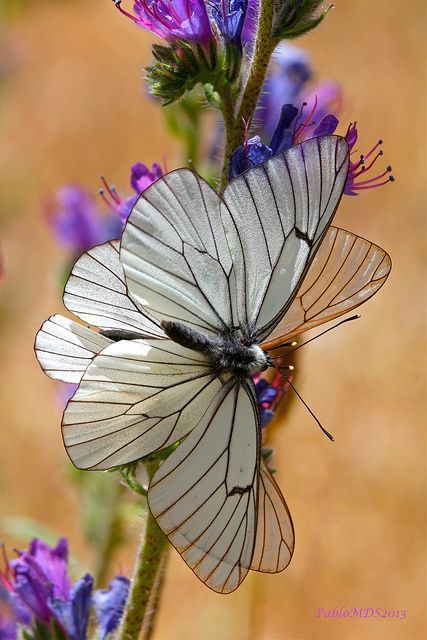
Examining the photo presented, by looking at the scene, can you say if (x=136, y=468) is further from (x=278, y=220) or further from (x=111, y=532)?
(x=111, y=532)

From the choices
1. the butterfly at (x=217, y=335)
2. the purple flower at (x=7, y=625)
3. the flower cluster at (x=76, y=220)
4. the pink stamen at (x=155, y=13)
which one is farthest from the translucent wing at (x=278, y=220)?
the flower cluster at (x=76, y=220)

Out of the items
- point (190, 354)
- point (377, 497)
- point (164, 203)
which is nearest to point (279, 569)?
point (190, 354)

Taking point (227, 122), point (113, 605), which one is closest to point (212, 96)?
point (227, 122)

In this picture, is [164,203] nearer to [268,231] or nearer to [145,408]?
[268,231]

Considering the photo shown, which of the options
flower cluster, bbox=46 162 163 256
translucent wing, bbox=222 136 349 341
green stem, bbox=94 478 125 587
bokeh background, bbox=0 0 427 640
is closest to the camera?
translucent wing, bbox=222 136 349 341

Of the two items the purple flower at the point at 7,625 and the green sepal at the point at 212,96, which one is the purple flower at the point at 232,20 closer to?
the green sepal at the point at 212,96

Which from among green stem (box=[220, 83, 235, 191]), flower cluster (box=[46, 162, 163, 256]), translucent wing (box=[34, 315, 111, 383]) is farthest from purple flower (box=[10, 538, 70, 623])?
flower cluster (box=[46, 162, 163, 256])

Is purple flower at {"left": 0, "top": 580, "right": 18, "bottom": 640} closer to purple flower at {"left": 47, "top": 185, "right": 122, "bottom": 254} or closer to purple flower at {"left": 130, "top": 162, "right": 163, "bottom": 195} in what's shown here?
purple flower at {"left": 130, "top": 162, "right": 163, "bottom": 195}
